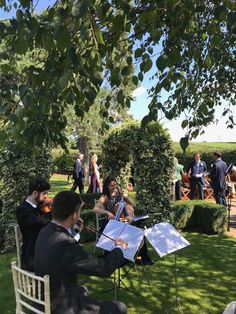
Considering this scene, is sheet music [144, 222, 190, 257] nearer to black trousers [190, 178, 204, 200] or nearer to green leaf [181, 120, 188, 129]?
green leaf [181, 120, 188, 129]

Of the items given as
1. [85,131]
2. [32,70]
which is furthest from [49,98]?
[85,131]

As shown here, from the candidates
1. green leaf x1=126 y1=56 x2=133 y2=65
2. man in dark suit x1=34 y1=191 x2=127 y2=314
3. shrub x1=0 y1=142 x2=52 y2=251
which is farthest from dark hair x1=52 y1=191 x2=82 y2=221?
shrub x1=0 y1=142 x2=52 y2=251

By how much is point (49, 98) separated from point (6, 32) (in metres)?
0.54

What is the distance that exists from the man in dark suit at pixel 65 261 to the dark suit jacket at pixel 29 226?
4.89ft

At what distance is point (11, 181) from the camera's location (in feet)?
26.5

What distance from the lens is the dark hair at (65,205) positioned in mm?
3205

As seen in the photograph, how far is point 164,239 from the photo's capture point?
14.7 ft

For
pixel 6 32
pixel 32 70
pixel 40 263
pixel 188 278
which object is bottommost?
pixel 188 278

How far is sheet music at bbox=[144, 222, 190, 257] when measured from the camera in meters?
4.35

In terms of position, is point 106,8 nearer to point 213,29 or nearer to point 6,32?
point 6,32

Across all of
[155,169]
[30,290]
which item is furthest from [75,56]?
[155,169]

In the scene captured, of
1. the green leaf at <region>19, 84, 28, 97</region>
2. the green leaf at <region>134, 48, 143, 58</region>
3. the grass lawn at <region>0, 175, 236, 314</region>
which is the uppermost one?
the green leaf at <region>134, 48, 143, 58</region>

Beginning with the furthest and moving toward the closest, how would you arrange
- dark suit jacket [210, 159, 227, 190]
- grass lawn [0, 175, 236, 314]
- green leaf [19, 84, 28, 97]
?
dark suit jacket [210, 159, 227, 190]
grass lawn [0, 175, 236, 314]
green leaf [19, 84, 28, 97]

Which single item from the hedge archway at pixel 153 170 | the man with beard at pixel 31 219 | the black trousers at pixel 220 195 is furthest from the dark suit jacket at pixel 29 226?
the black trousers at pixel 220 195
